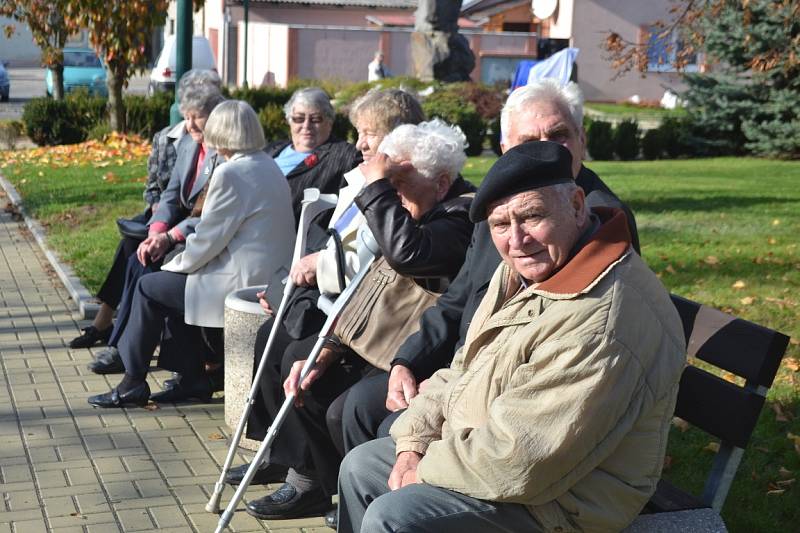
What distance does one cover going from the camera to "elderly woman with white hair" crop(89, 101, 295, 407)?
5.98 m

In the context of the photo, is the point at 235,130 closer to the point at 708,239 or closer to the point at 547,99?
the point at 547,99

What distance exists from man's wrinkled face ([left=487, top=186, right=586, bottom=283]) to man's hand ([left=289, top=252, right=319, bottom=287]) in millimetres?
1921

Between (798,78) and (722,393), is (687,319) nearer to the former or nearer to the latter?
(722,393)

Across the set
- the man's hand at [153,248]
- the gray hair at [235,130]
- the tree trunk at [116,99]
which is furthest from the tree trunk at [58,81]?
the gray hair at [235,130]

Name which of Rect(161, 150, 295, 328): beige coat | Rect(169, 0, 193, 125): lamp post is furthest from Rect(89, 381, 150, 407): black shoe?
Rect(169, 0, 193, 125): lamp post

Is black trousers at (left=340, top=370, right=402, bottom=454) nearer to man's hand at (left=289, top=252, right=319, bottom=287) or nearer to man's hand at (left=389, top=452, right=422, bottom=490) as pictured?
man's hand at (left=389, top=452, right=422, bottom=490)

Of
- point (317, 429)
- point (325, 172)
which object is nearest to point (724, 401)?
point (317, 429)

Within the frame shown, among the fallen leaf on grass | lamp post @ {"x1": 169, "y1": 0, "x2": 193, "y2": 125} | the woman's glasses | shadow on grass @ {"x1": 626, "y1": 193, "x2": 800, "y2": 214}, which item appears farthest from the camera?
shadow on grass @ {"x1": 626, "y1": 193, "x2": 800, "y2": 214}

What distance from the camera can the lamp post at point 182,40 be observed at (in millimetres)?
10273

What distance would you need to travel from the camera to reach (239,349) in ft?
19.0

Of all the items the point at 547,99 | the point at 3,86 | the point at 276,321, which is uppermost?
the point at 547,99

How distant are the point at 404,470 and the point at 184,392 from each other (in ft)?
10.5

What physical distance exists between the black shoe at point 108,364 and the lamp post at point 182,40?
3.63 m

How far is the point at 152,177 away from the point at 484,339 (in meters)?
5.02
